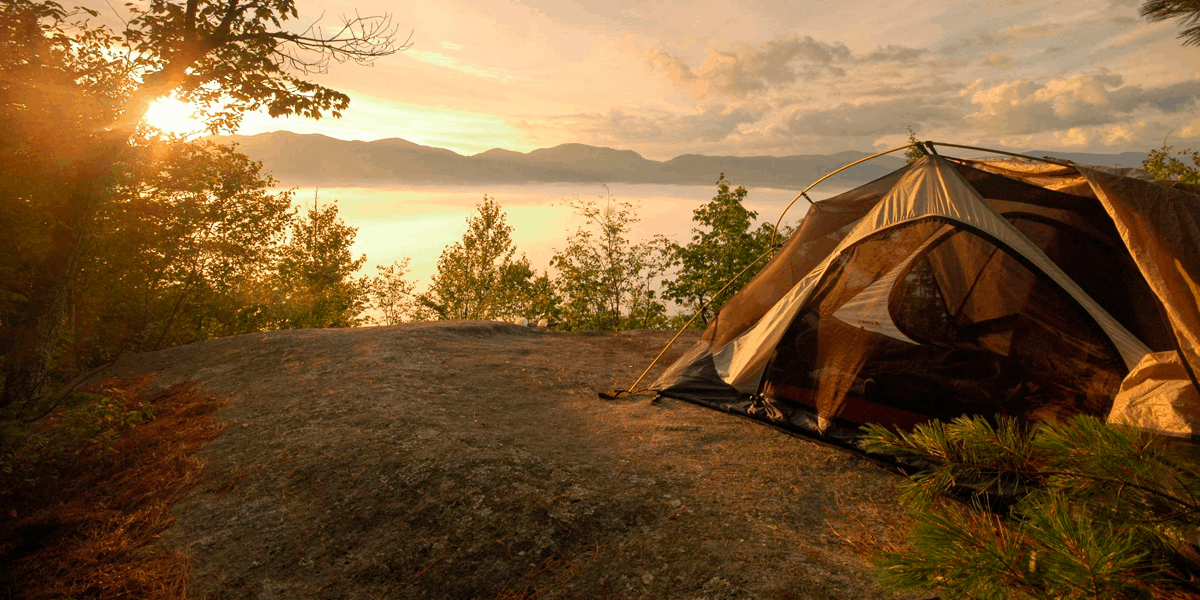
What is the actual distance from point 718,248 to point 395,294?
22871mm

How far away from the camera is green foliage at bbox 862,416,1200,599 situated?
1612mm

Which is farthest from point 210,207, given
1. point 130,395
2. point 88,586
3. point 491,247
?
point 491,247

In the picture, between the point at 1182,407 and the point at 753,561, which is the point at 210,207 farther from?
the point at 1182,407

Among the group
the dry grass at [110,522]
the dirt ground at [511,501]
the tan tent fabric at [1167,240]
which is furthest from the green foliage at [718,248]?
the dry grass at [110,522]

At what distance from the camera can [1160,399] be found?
3.59 metres

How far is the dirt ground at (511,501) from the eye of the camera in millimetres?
3314

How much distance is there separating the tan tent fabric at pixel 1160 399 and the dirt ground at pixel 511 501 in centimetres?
151

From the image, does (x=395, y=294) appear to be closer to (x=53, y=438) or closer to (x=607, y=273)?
(x=607, y=273)

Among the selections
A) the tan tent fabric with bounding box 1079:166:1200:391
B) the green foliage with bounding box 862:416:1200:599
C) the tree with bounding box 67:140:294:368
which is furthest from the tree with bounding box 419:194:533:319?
the green foliage with bounding box 862:416:1200:599

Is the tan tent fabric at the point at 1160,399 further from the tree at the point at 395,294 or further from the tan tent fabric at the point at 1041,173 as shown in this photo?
the tree at the point at 395,294

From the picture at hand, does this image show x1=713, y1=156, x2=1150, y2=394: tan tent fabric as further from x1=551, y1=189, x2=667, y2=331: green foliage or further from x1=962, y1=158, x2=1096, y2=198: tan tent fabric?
x1=551, y1=189, x2=667, y2=331: green foliage

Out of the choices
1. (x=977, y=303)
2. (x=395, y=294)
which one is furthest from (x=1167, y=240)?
(x=395, y=294)

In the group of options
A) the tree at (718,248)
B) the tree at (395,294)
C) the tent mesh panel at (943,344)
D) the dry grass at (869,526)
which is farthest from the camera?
the tree at (395,294)

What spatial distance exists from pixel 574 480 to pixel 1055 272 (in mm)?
Answer: 4015
